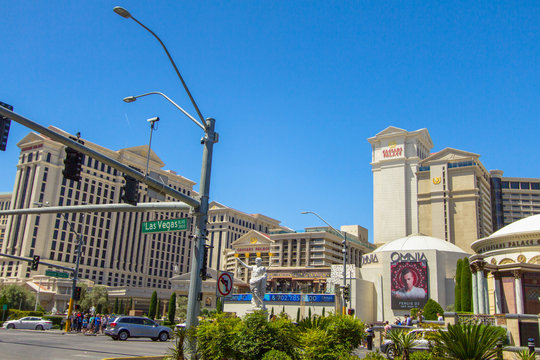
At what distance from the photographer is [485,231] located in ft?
426

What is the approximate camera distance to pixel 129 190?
15922 mm

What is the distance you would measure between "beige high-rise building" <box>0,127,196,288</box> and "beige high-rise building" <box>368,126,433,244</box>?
5798 cm

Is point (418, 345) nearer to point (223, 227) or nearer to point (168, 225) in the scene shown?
point (168, 225)

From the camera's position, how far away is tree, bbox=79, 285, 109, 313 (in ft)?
306

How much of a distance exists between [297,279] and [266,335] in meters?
97.2

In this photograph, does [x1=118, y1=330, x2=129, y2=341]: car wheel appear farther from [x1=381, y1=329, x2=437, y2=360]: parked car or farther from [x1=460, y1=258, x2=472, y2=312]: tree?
[x1=460, y1=258, x2=472, y2=312]: tree

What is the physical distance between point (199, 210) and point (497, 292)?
31.6m

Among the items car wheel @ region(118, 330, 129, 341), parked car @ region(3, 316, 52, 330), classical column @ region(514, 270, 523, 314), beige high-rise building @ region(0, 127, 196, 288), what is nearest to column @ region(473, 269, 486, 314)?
classical column @ region(514, 270, 523, 314)

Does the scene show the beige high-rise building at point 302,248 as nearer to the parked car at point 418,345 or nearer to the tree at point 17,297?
the tree at point 17,297

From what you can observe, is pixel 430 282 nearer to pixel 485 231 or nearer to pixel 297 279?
pixel 297 279

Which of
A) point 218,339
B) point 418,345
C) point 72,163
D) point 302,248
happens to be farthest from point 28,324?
point 302,248

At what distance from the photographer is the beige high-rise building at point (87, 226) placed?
11469 cm

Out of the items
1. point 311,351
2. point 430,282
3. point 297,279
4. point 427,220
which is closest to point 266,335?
point 311,351

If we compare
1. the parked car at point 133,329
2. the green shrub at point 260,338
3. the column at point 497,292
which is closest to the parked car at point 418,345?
the green shrub at point 260,338
